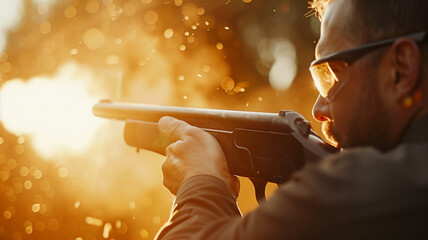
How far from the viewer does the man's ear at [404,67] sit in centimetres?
92

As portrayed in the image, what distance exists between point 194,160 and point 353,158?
83 cm

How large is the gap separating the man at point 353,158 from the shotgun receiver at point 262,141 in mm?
64

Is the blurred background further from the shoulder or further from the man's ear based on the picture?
the shoulder

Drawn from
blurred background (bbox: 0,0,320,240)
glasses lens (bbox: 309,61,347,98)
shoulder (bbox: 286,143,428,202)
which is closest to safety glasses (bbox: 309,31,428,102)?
glasses lens (bbox: 309,61,347,98)

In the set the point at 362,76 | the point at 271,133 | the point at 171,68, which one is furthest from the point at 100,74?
the point at 362,76

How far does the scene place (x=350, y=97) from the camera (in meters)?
1.11

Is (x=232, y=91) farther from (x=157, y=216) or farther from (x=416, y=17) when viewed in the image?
(x=416, y=17)

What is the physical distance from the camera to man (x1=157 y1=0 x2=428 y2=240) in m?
0.57

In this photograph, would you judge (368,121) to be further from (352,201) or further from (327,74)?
(352,201)

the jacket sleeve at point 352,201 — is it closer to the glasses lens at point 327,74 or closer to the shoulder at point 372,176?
the shoulder at point 372,176

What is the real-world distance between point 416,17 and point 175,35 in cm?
283

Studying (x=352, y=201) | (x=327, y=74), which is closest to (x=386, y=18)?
(x=327, y=74)

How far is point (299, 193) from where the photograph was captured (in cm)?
62

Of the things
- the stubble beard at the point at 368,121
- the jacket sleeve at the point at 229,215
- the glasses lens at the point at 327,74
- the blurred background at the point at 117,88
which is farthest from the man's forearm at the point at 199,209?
the blurred background at the point at 117,88
